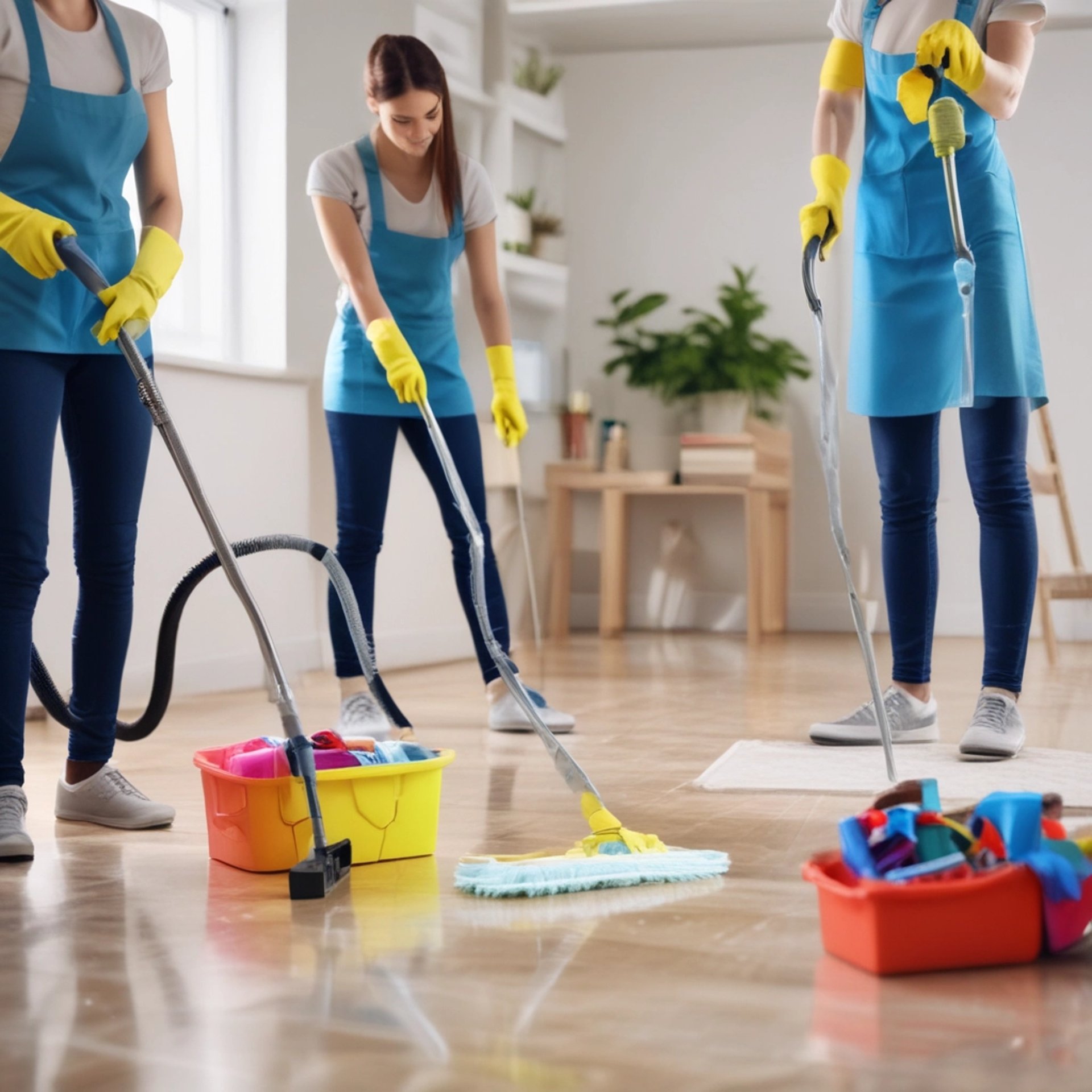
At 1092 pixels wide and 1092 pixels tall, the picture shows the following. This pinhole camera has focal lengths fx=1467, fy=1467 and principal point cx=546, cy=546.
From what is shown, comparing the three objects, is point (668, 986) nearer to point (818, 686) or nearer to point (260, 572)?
point (818, 686)

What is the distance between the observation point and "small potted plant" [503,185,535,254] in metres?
5.00

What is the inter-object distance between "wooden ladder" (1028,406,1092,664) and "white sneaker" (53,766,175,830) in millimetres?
2733

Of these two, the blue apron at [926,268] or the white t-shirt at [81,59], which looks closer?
the white t-shirt at [81,59]

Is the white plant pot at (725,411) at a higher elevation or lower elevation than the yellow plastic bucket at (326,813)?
higher

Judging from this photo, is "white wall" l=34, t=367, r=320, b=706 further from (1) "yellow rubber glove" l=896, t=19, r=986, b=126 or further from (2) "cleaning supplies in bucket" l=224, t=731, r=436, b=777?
(1) "yellow rubber glove" l=896, t=19, r=986, b=126

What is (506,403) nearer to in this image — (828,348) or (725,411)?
(828,348)

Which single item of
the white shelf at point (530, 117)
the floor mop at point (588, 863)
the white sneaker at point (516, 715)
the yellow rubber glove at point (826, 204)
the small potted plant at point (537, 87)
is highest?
the small potted plant at point (537, 87)

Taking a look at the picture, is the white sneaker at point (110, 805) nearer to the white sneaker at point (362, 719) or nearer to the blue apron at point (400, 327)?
the white sneaker at point (362, 719)

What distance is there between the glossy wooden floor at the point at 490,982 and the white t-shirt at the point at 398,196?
1120mm

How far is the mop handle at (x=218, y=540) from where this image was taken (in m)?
1.45

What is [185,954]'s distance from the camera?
1.21 meters

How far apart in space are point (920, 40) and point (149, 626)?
2.07 metres

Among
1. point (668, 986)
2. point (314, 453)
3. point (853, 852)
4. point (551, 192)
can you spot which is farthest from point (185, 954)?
point (551, 192)

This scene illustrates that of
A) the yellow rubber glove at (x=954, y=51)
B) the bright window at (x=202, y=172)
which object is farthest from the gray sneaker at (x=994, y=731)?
the bright window at (x=202, y=172)
